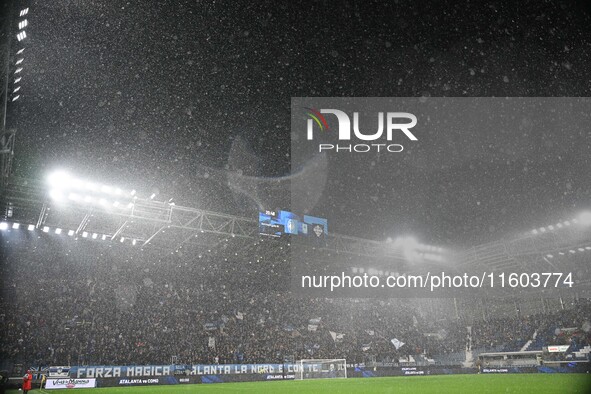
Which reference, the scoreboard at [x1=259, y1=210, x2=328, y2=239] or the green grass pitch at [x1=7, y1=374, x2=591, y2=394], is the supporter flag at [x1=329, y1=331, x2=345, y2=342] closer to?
the scoreboard at [x1=259, y1=210, x2=328, y2=239]

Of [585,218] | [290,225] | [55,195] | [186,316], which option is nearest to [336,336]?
[186,316]

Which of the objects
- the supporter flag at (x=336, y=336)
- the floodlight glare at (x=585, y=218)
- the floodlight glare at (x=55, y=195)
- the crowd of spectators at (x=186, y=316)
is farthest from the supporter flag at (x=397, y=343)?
the floodlight glare at (x=55, y=195)

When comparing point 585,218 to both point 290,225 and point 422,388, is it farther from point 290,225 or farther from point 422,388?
point 422,388

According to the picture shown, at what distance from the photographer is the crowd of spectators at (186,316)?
2420cm

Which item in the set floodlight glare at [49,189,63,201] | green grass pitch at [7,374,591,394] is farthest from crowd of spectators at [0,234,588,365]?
floodlight glare at [49,189,63,201]

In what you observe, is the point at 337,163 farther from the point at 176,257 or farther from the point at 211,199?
the point at 176,257

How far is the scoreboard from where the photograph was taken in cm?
2462

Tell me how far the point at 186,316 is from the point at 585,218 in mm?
24673

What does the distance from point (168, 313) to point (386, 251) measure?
561 inches

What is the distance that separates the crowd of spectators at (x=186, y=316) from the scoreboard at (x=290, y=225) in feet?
11.8

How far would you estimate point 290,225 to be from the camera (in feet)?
83.7

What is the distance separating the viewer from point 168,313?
28875 mm

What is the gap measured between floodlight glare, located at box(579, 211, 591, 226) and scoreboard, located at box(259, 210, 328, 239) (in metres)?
→ 15.2

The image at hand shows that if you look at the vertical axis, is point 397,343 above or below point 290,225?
below
